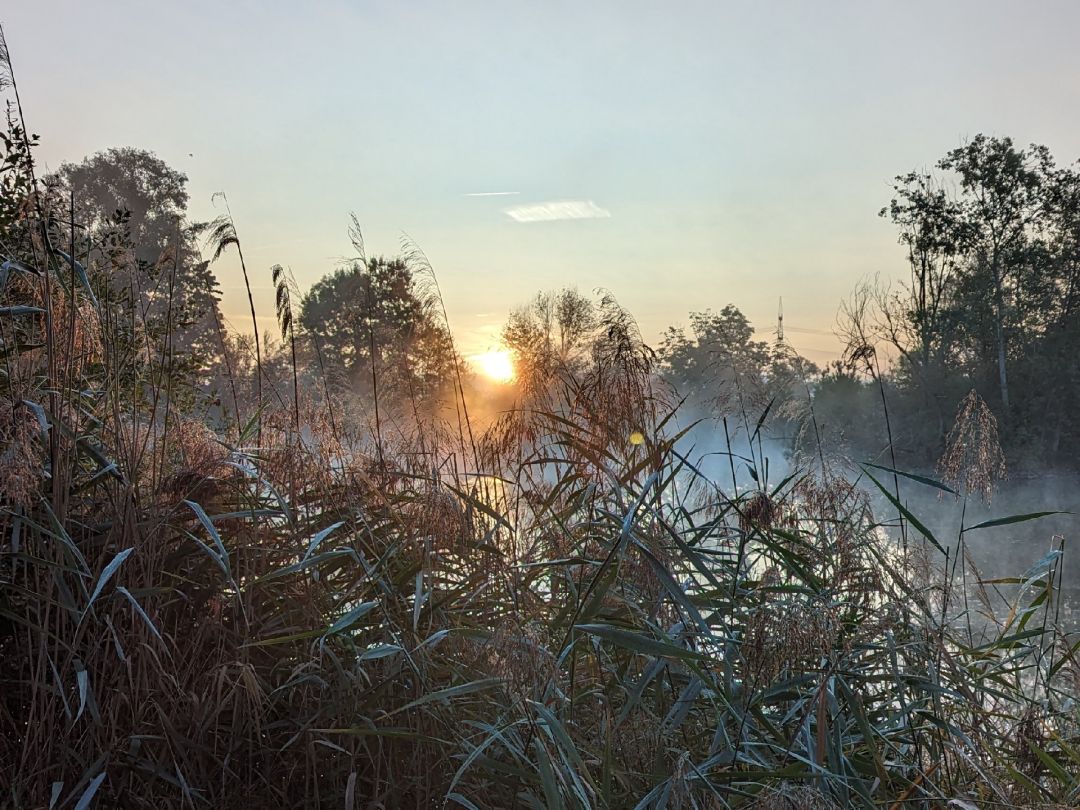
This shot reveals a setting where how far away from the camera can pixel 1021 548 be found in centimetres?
1343

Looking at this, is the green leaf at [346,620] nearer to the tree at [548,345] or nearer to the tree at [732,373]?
the tree at [548,345]

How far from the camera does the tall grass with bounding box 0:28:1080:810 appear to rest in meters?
1.22

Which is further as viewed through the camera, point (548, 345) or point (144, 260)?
point (144, 260)

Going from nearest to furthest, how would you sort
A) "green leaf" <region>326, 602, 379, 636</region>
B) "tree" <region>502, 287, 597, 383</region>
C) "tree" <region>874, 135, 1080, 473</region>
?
1. "green leaf" <region>326, 602, 379, 636</region>
2. "tree" <region>502, 287, 597, 383</region>
3. "tree" <region>874, 135, 1080, 473</region>

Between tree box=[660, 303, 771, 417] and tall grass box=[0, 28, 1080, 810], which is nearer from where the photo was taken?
tall grass box=[0, 28, 1080, 810]

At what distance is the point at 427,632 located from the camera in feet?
4.69

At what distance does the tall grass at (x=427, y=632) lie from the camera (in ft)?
4.00

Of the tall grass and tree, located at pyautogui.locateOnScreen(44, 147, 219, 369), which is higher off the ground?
tree, located at pyautogui.locateOnScreen(44, 147, 219, 369)

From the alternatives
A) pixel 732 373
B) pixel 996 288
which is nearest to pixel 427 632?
pixel 732 373

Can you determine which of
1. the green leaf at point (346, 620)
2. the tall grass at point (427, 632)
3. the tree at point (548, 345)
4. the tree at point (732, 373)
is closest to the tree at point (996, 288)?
the tree at point (732, 373)

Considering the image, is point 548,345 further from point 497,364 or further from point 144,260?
point 144,260

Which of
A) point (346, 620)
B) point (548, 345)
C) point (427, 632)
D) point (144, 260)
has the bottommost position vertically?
point (427, 632)

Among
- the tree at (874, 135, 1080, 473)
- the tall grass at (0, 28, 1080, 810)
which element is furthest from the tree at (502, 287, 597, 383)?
the tree at (874, 135, 1080, 473)

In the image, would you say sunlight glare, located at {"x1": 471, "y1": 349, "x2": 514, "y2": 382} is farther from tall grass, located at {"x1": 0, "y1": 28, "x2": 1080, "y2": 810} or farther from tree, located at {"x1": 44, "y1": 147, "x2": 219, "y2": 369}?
tree, located at {"x1": 44, "y1": 147, "x2": 219, "y2": 369}
